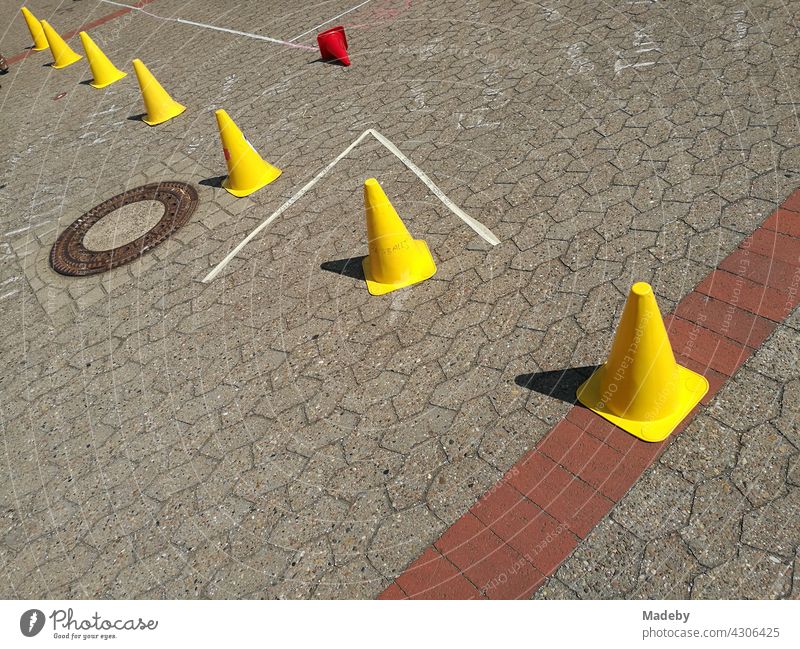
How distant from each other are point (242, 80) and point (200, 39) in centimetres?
288

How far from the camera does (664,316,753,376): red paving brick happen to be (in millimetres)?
4180

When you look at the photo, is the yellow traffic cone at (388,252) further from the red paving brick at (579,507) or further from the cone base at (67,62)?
the cone base at (67,62)

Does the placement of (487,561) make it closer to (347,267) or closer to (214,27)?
(347,267)

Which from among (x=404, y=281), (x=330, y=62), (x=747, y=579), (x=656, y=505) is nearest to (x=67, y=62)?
(x=330, y=62)

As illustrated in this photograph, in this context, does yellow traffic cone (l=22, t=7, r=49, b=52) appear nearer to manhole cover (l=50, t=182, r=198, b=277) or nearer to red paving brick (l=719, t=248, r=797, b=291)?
manhole cover (l=50, t=182, r=198, b=277)

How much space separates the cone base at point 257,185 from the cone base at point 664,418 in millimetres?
4535

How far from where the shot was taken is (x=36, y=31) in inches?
546

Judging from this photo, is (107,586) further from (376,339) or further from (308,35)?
(308,35)

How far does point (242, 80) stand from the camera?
9.73 meters

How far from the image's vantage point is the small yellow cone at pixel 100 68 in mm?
10906

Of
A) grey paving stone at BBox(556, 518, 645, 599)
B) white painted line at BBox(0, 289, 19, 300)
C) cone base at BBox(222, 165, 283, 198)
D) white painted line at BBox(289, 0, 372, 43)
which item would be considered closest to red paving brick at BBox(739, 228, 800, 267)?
grey paving stone at BBox(556, 518, 645, 599)

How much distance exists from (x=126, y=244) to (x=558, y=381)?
498 cm

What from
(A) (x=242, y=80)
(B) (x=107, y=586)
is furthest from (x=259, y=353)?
(A) (x=242, y=80)

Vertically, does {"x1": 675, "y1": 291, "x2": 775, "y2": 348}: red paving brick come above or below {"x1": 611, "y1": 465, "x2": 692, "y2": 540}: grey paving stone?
above
